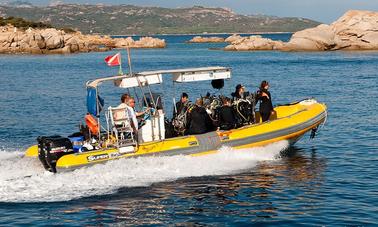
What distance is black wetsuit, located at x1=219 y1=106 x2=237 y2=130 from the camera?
60.2 ft

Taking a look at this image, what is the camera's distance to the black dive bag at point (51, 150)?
15773mm

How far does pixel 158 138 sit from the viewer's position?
17.3 m

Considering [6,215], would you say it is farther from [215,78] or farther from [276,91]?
[276,91]

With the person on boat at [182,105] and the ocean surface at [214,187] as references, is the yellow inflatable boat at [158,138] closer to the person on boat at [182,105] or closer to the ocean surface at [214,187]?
the ocean surface at [214,187]

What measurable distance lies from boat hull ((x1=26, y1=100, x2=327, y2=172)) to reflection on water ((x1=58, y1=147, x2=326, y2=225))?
1212mm

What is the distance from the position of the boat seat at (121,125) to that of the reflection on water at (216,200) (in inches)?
68.4

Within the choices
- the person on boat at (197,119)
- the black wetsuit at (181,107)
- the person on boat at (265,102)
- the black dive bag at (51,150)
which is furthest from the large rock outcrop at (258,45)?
the black dive bag at (51,150)

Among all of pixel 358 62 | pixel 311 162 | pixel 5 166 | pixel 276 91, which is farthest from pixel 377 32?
pixel 5 166

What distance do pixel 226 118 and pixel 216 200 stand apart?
4412 mm

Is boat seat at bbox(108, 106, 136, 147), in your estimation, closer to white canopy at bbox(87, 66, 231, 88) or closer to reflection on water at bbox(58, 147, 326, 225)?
white canopy at bbox(87, 66, 231, 88)

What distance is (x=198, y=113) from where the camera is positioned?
17.7 m

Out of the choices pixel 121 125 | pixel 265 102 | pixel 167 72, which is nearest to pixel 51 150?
pixel 121 125

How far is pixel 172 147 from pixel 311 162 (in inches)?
187

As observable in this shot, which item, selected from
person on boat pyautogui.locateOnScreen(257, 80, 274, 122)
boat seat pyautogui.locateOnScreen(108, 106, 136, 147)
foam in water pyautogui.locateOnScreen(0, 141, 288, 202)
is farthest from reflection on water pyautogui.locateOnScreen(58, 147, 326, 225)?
person on boat pyautogui.locateOnScreen(257, 80, 274, 122)
